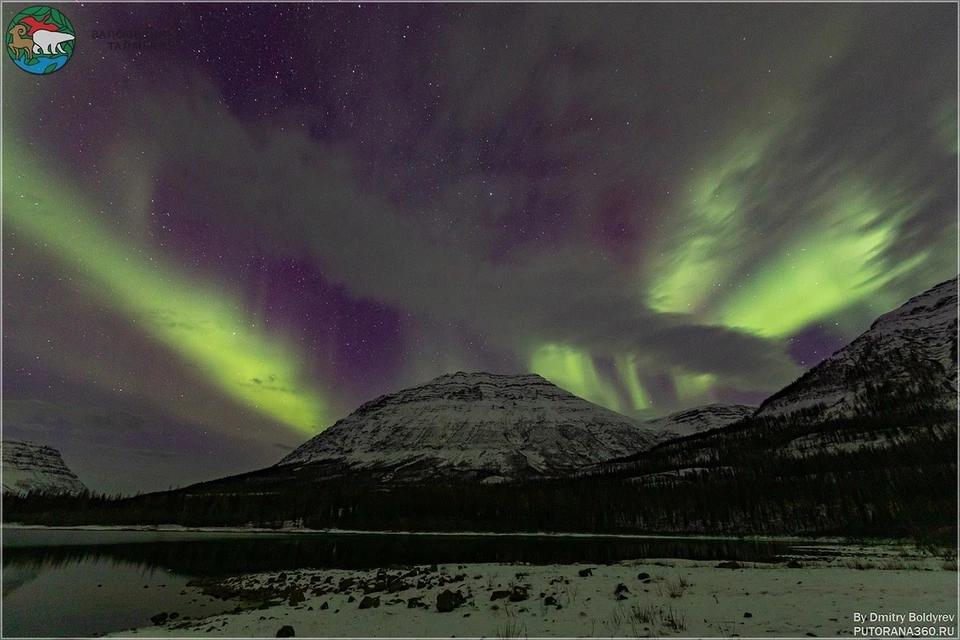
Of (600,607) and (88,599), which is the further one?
(88,599)

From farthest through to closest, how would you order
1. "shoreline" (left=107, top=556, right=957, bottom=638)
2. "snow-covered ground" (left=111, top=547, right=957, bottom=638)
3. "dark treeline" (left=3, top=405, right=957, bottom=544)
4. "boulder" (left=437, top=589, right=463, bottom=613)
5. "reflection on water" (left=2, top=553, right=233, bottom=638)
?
"dark treeline" (left=3, top=405, right=957, bottom=544), "reflection on water" (left=2, top=553, right=233, bottom=638), "boulder" (left=437, top=589, right=463, bottom=613), "shoreline" (left=107, top=556, right=957, bottom=638), "snow-covered ground" (left=111, top=547, right=957, bottom=638)

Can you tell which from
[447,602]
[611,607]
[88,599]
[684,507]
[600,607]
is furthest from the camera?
[684,507]

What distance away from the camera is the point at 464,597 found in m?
21.7

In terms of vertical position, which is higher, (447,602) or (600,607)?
(600,607)

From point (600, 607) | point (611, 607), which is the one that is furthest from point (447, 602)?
point (611, 607)

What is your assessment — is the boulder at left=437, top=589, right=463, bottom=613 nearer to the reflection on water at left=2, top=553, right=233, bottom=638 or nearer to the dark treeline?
the reflection on water at left=2, top=553, right=233, bottom=638

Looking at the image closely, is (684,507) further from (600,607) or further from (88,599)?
(88,599)

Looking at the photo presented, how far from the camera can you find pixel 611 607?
17797 millimetres

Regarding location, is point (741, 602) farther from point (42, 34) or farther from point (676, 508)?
point (676, 508)

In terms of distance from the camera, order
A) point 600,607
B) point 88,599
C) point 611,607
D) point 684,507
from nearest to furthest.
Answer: point 611,607 < point 600,607 < point 88,599 < point 684,507

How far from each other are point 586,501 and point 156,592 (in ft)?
554

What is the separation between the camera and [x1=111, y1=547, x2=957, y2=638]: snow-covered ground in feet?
47.0

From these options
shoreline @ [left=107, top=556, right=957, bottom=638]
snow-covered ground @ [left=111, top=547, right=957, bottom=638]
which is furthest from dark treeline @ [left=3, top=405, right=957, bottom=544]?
shoreline @ [left=107, top=556, right=957, bottom=638]

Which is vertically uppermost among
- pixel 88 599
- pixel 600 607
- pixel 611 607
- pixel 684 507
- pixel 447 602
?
pixel 611 607
